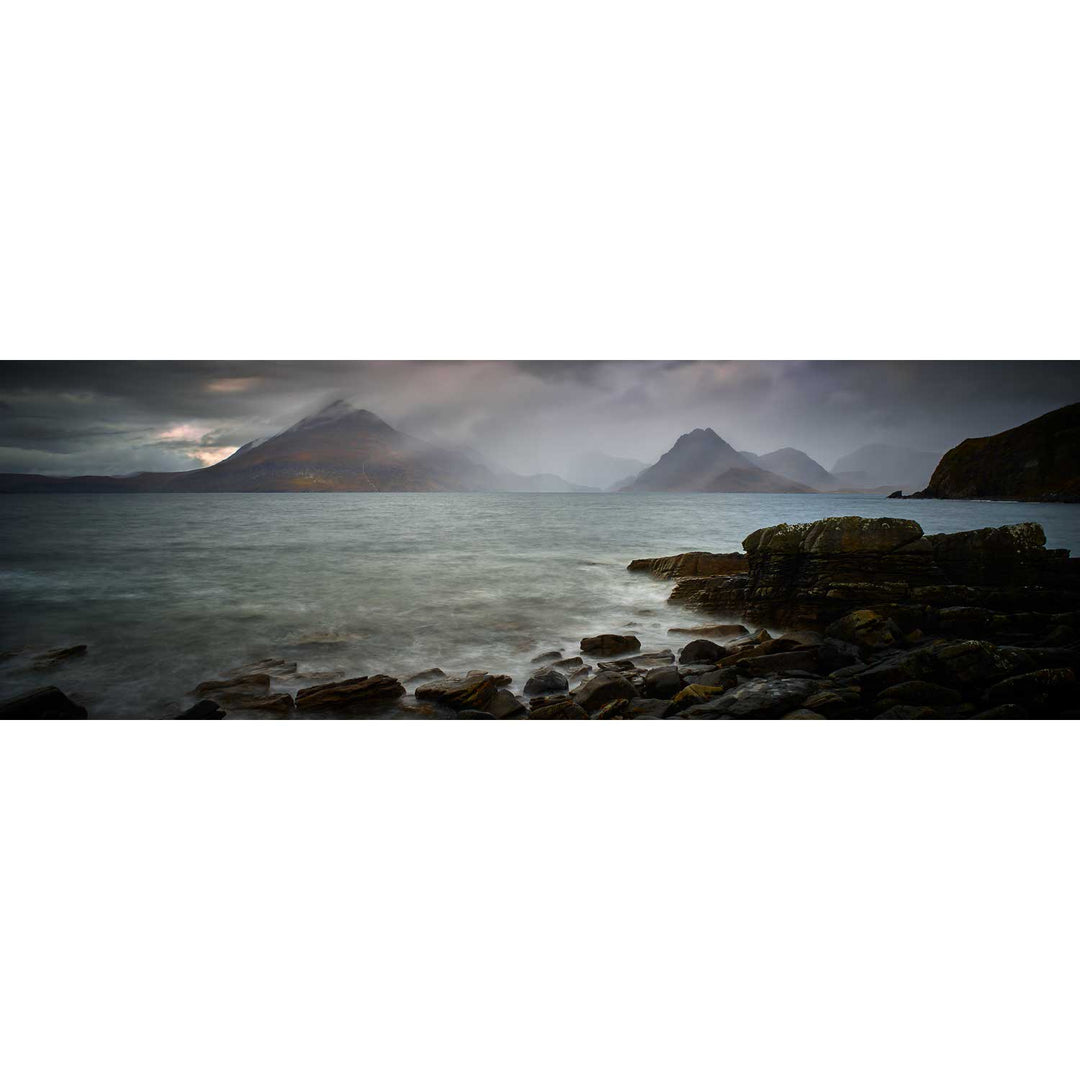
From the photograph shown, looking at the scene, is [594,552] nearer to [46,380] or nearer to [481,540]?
[481,540]

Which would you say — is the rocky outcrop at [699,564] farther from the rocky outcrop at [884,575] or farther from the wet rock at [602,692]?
the wet rock at [602,692]

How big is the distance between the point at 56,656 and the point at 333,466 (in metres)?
1.92

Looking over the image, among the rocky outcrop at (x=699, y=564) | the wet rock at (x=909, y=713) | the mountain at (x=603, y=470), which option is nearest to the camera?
the wet rock at (x=909, y=713)

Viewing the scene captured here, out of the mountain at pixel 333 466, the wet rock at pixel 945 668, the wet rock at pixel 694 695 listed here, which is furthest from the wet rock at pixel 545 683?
the wet rock at pixel 945 668

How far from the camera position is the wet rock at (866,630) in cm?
400

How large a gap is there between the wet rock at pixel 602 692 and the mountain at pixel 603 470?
1.48 meters

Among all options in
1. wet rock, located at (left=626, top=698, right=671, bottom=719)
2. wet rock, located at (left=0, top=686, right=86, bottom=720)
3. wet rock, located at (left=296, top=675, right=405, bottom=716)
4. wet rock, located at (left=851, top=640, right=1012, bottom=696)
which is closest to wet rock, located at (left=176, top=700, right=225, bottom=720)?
wet rock, located at (left=296, top=675, right=405, bottom=716)

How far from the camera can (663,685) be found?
376cm

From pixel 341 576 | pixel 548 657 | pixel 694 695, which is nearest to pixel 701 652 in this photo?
pixel 694 695

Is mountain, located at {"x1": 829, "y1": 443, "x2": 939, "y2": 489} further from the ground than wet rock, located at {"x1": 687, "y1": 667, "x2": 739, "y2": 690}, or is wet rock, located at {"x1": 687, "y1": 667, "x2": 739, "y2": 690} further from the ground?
mountain, located at {"x1": 829, "y1": 443, "x2": 939, "y2": 489}

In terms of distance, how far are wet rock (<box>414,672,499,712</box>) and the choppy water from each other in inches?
6.1

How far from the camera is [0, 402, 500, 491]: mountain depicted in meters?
4.32

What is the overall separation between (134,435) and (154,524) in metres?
0.59

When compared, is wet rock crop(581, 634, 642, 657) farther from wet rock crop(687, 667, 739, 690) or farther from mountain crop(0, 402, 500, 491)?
mountain crop(0, 402, 500, 491)
